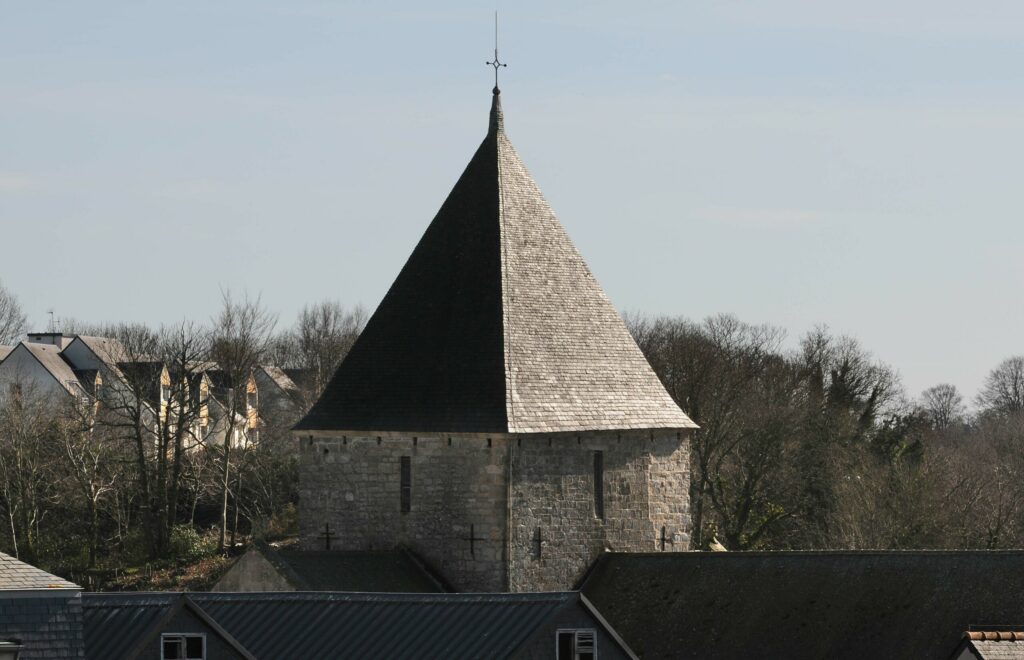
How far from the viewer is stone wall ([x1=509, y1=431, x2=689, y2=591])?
28141 mm

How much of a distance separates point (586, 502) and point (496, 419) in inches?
82.1

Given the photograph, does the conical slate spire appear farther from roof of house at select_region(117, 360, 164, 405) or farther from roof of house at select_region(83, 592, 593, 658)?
roof of house at select_region(117, 360, 164, 405)

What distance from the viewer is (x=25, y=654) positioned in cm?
2019

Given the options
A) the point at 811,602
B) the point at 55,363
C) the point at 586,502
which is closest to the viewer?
the point at 811,602

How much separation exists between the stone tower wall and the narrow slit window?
5 centimetres

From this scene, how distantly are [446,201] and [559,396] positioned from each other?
3.98m

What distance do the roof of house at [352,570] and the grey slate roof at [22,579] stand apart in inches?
226

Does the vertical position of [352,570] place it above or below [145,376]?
below

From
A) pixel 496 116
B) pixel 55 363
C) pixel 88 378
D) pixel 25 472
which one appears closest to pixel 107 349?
pixel 88 378

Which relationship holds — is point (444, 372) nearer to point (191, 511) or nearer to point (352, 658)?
point (352, 658)

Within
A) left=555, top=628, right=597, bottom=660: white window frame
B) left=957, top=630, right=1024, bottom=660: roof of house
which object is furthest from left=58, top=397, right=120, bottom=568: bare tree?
left=957, top=630, right=1024, bottom=660: roof of house

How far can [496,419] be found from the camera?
2798 cm

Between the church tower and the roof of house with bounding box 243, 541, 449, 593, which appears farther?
the church tower

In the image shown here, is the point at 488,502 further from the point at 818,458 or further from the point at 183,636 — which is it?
the point at 818,458
